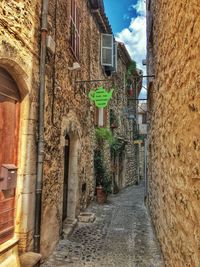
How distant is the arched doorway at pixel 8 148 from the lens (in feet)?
10.5

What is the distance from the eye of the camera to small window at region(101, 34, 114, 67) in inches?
392

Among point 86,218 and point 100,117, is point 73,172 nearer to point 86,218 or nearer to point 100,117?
point 86,218

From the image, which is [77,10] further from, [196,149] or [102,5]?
[196,149]

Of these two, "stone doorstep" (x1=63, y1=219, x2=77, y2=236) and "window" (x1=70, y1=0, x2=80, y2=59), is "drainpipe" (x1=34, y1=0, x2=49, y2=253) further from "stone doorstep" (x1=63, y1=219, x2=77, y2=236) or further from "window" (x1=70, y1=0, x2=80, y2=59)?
"window" (x1=70, y1=0, x2=80, y2=59)

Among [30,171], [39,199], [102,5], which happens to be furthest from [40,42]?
[102,5]

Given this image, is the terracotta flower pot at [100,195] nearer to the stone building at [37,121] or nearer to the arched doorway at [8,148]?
the stone building at [37,121]

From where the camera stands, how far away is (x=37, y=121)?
400cm

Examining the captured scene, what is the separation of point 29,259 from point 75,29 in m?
5.34

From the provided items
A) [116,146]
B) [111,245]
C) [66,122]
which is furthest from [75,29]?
[116,146]

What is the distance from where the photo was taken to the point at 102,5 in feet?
29.3

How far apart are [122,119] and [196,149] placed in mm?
11901

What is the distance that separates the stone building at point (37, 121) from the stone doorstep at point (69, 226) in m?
0.08

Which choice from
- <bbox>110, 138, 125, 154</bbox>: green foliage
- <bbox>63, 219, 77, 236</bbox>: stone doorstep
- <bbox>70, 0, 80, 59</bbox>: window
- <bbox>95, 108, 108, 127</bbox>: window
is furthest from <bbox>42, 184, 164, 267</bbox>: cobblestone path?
<bbox>110, 138, 125, 154</bbox>: green foliage

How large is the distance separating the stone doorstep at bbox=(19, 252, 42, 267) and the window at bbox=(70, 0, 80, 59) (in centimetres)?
452
